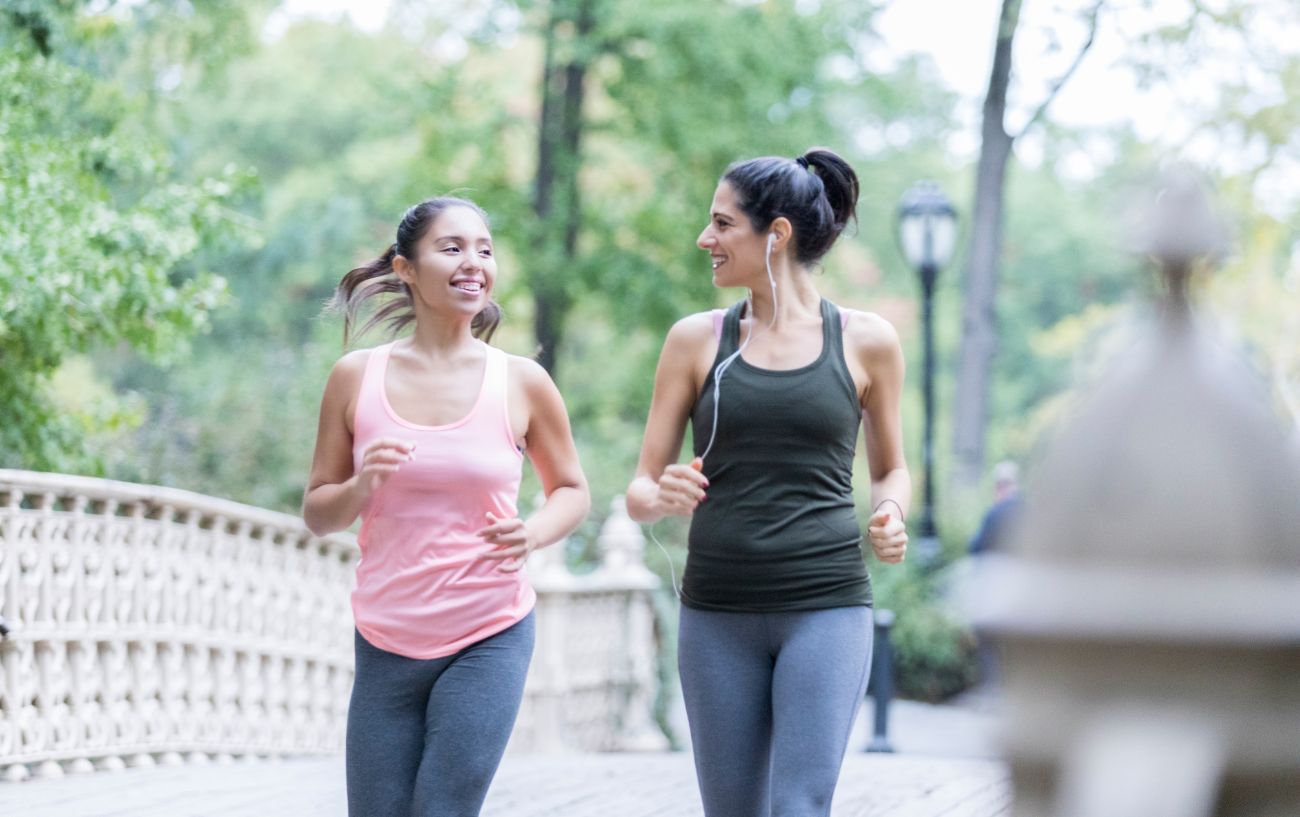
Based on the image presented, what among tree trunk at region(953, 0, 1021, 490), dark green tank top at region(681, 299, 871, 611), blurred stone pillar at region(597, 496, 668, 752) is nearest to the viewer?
dark green tank top at region(681, 299, 871, 611)

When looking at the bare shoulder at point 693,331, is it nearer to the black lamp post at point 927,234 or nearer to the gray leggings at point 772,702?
the gray leggings at point 772,702

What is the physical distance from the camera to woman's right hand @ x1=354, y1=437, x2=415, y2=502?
155 inches

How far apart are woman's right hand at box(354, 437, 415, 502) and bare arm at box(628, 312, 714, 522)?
2.00 feet

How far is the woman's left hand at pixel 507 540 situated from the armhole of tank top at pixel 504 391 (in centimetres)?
24

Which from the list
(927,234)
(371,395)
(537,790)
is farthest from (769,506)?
(927,234)

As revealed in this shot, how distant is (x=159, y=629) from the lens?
8.63 metres

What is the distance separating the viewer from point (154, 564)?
8.65 meters

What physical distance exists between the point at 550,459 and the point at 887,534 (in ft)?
3.05

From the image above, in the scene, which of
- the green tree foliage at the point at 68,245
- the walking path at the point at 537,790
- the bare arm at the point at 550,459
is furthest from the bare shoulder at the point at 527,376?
the green tree foliage at the point at 68,245

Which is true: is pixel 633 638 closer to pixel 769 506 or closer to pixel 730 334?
pixel 730 334

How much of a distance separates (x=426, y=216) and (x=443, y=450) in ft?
2.29

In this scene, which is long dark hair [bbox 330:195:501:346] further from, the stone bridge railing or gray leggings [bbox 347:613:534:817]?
the stone bridge railing

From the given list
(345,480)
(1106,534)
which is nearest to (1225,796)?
(1106,534)

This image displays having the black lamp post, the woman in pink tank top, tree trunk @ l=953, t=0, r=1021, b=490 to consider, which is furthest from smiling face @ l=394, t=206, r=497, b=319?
tree trunk @ l=953, t=0, r=1021, b=490
